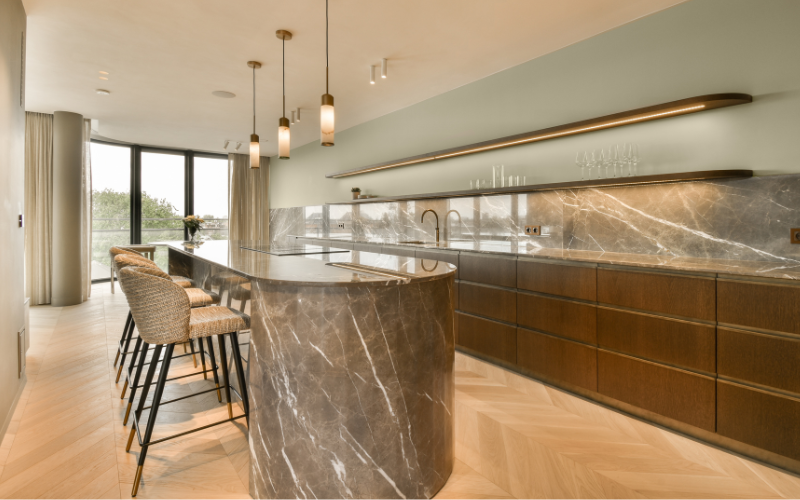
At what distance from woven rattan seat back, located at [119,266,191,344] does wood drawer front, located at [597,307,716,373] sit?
2422mm

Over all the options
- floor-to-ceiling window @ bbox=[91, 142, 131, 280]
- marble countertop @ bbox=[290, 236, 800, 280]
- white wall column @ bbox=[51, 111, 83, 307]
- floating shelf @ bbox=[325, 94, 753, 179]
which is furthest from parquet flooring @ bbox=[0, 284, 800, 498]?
floor-to-ceiling window @ bbox=[91, 142, 131, 280]

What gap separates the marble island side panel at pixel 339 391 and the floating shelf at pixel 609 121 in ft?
7.10

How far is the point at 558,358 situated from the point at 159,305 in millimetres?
2515

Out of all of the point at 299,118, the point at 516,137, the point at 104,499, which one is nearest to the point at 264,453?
the point at 104,499

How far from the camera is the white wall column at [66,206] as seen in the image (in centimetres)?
569

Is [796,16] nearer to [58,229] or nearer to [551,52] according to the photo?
[551,52]

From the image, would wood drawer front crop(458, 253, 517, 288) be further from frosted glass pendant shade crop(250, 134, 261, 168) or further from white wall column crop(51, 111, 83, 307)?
white wall column crop(51, 111, 83, 307)

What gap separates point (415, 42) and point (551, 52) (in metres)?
1.22

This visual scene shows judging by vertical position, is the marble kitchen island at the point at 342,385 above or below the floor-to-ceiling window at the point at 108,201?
below

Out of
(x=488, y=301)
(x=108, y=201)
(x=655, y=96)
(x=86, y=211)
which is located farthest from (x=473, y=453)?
(x=108, y=201)

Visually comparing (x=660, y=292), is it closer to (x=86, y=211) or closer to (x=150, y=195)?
(x=86, y=211)

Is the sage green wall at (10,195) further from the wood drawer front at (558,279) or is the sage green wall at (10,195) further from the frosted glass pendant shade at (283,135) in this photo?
the wood drawer front at (558,279)

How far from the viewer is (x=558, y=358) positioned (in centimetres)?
292

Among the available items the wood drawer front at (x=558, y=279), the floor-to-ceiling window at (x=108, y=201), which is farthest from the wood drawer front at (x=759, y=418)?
the floor-to-ceiling window at (x=108, y=201)
